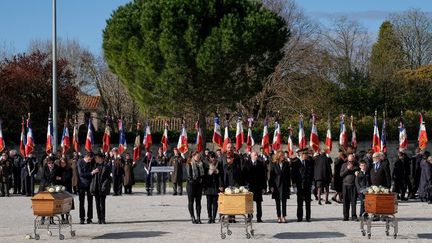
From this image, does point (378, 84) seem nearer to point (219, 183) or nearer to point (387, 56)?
point (387, 56)

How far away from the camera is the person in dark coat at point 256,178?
20.7m

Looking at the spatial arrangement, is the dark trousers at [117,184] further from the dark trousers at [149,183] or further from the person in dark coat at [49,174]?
the person in dark coat at [49,174]

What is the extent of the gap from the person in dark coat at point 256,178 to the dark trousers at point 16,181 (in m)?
14.5

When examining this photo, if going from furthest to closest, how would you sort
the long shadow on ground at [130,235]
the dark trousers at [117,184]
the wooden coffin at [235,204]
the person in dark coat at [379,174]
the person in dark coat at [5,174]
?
the dark trousers at [117,184] → the person in dark coat at [5,174] → the person in dark coat at [379,174] → the long shadow on ground at [130,235] → the wooden coffin at [235,204]

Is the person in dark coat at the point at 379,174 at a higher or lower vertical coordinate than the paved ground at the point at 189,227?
higher

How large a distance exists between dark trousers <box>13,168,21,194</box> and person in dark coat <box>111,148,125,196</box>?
3.81 meters

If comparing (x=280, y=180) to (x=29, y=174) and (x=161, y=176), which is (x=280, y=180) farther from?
(x=29, y=174)

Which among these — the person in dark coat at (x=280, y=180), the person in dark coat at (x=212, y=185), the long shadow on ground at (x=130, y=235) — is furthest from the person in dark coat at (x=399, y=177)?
the long shadow on ground at (x=130, y=235)

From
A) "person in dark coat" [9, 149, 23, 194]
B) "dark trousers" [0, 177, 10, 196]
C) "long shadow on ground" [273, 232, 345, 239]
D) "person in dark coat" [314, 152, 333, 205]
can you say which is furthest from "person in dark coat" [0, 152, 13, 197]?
"long shadow on ground" [273, 232, 345, 239]

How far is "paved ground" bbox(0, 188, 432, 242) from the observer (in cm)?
1720

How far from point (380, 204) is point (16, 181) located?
63.8 ft

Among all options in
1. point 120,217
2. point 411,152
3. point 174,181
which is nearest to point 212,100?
point 174,181

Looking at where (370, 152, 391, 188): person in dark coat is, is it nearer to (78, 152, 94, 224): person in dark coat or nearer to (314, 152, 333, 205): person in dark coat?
(314, 152, 333, 205): person in dark coat

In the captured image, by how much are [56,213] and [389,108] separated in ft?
110
